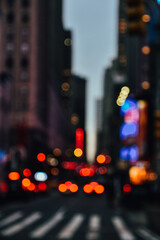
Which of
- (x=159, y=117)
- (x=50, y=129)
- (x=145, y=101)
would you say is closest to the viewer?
(x=159, y=117)

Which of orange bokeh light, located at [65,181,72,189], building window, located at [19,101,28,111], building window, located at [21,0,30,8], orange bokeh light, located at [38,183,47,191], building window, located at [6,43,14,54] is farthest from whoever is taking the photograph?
building window, located at [21,0,30,8]

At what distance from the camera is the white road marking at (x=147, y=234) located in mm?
22203

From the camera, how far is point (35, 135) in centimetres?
12756

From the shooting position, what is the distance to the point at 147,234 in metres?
23.7

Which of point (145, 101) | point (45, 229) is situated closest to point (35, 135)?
point (145, 101)

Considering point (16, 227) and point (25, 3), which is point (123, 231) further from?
point (25, 3)

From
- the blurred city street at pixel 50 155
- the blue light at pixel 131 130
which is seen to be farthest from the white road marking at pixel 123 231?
the blue light at pixel 131 130

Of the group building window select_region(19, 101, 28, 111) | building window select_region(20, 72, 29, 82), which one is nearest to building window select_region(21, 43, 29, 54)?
building window select_region(20, 72, 29, 82)

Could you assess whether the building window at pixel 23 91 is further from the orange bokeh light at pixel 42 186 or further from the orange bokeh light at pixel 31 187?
the orange bokeh light at pixel 31 187

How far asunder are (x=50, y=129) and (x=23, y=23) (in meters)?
46.8

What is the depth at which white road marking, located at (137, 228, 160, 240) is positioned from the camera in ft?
72.8

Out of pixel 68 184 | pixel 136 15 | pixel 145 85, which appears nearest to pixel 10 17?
pixel 145 85

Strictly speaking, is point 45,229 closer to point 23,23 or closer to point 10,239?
point 10,239

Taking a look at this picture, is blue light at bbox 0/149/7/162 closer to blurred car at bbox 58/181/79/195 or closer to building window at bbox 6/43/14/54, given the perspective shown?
blurred car at bbox 58/181/79/195
